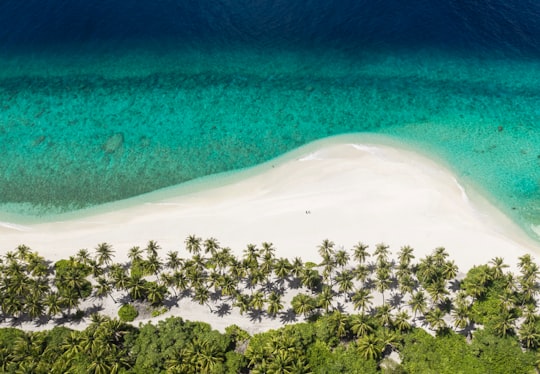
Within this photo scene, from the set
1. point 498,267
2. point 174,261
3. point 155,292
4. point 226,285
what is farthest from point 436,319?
point 155,292

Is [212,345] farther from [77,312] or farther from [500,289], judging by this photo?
[500,289]

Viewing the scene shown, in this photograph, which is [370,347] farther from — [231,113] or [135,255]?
[231,113]

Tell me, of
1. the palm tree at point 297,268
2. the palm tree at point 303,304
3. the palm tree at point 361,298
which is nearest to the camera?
the palm tree at point 361,298

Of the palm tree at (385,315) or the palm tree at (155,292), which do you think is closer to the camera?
the palm tree at (385,315)

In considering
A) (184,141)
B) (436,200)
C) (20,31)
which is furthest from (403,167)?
(20,31)

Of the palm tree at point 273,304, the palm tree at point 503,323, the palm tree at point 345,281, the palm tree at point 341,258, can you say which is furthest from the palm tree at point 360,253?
the palm tree at point 503,323

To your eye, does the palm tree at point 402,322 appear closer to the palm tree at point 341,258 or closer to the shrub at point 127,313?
the palm tree at point 341,258
